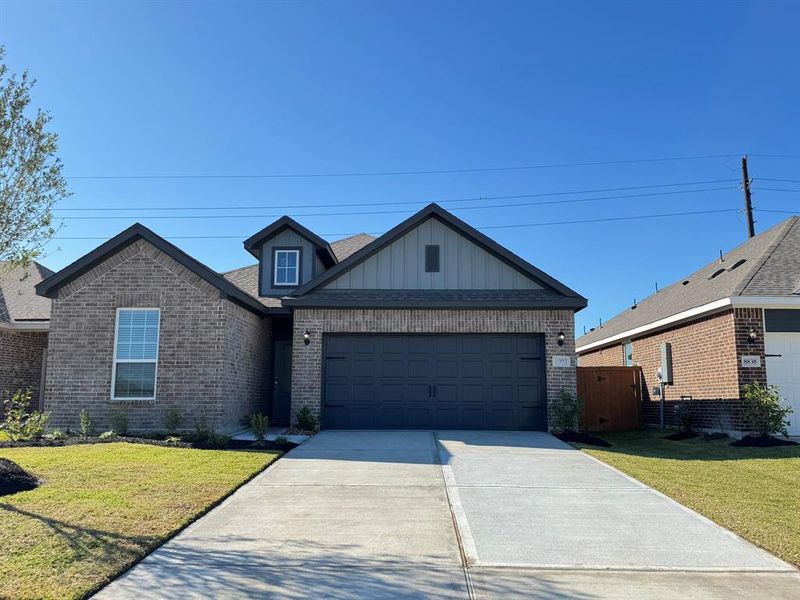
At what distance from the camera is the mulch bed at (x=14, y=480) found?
7411 millimetres

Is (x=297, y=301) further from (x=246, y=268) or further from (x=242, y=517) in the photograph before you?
(x=242, y=517)

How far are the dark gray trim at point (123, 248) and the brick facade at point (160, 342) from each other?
117mm

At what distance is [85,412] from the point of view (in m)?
12.7

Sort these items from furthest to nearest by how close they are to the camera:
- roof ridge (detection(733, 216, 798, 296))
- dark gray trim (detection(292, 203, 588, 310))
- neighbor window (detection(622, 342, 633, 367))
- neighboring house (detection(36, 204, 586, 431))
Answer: neighbor window (detection(622, 342, 633, 367))
dark gray trim (detection(292, 203, 588, 310))
roof ridge (detection(733, 216, 798, 296))
neighboring house (detection(36, 204, 586, 431))

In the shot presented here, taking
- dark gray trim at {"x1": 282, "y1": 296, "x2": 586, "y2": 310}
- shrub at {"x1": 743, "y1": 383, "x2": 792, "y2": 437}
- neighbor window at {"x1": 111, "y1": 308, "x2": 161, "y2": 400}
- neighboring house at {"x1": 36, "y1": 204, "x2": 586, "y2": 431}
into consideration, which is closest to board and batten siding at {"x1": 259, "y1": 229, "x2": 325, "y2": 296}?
neighboring house at {"x1": 36, "y1": 204, "x2": 586, "y2": 431}

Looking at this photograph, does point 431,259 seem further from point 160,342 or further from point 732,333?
point 732,333

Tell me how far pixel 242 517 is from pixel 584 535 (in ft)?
11.6

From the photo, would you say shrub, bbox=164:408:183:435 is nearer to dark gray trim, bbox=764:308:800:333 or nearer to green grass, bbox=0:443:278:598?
green grass, bbox=0:443:278:598

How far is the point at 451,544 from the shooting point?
568 cm

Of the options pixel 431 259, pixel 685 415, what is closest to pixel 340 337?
pixel 431 259

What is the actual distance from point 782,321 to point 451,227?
7.57m

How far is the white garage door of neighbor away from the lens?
13.3 metres

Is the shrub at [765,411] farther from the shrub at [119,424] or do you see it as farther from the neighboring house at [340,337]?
the shrub at [119,424]

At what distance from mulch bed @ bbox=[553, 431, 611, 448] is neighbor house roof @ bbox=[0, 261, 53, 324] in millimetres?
13480
